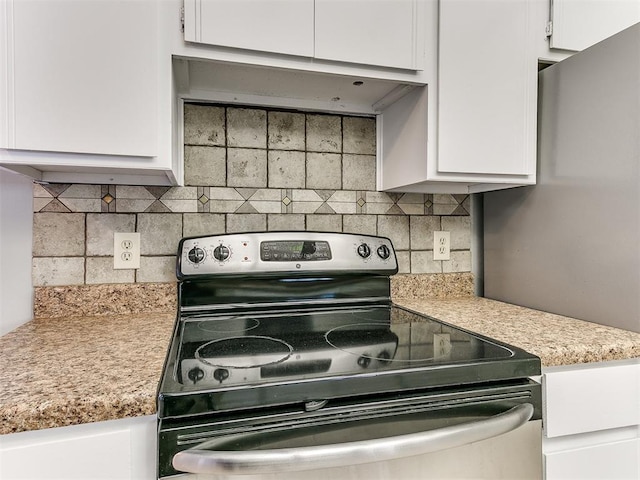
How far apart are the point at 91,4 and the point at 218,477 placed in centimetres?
105

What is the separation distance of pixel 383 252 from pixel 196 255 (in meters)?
0.60

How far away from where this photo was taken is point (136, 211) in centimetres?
130

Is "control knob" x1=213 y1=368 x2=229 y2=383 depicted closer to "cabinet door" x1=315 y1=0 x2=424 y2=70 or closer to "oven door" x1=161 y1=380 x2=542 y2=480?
"oven door" x1=161 y1=380 x2=542 y2=480

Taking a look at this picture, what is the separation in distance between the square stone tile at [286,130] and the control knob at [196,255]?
46 centimetres

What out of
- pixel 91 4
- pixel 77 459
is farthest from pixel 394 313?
pixel 91 4

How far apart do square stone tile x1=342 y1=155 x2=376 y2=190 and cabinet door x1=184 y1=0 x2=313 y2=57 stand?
1.58 feet

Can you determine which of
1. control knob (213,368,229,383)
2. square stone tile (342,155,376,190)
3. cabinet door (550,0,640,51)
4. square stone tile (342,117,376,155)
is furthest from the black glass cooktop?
A: cabinet door (550,0,640,51)

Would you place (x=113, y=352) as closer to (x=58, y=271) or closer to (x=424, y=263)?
(x=58, y=271)

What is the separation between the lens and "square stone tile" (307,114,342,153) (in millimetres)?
1453

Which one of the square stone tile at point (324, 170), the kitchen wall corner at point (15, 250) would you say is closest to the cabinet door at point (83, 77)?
the kitchen wall corner at point (15, 250)

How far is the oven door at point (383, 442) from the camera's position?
0.61m

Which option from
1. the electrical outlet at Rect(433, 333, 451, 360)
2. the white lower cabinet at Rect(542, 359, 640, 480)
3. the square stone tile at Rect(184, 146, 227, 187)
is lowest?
the white lower cabinet at Rect(542, 359, 640, 480)

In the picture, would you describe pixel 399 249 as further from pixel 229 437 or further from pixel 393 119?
pixel 229 437

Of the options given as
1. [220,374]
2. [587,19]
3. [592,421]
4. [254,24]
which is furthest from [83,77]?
[587,19]
